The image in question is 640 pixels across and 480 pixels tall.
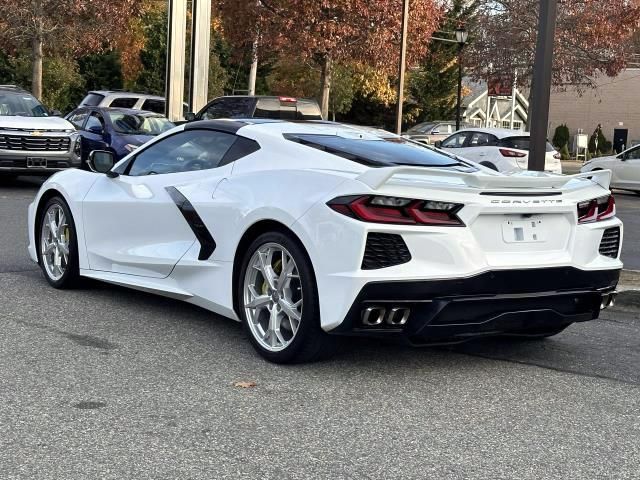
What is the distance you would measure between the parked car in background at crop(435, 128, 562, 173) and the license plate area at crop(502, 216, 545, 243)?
1361cm

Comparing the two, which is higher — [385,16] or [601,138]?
[385,16]

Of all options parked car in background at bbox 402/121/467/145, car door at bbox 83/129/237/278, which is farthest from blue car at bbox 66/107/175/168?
parked car in background at bbox 402/121/467/145

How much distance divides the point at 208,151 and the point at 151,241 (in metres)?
0.75

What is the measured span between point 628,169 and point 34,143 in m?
13.6

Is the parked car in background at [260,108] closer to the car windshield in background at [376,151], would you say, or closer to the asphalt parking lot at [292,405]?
the asphalt parking lot at [292,405]

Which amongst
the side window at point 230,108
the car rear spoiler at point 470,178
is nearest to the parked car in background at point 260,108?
the side window at point 230,108

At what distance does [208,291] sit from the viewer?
559 cm

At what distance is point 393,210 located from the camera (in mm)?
4559

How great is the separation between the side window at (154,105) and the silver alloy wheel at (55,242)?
574 inches

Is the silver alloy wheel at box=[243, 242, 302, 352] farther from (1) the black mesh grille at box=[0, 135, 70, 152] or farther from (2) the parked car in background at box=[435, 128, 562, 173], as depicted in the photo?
(2) the parked car in background at box=[435, 128, 562, 173]

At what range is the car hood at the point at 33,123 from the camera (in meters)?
15.1

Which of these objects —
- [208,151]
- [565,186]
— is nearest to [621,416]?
[565,186]

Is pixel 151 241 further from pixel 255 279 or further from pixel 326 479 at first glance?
pixel 326 479

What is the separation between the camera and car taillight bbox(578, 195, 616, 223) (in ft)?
16.8
